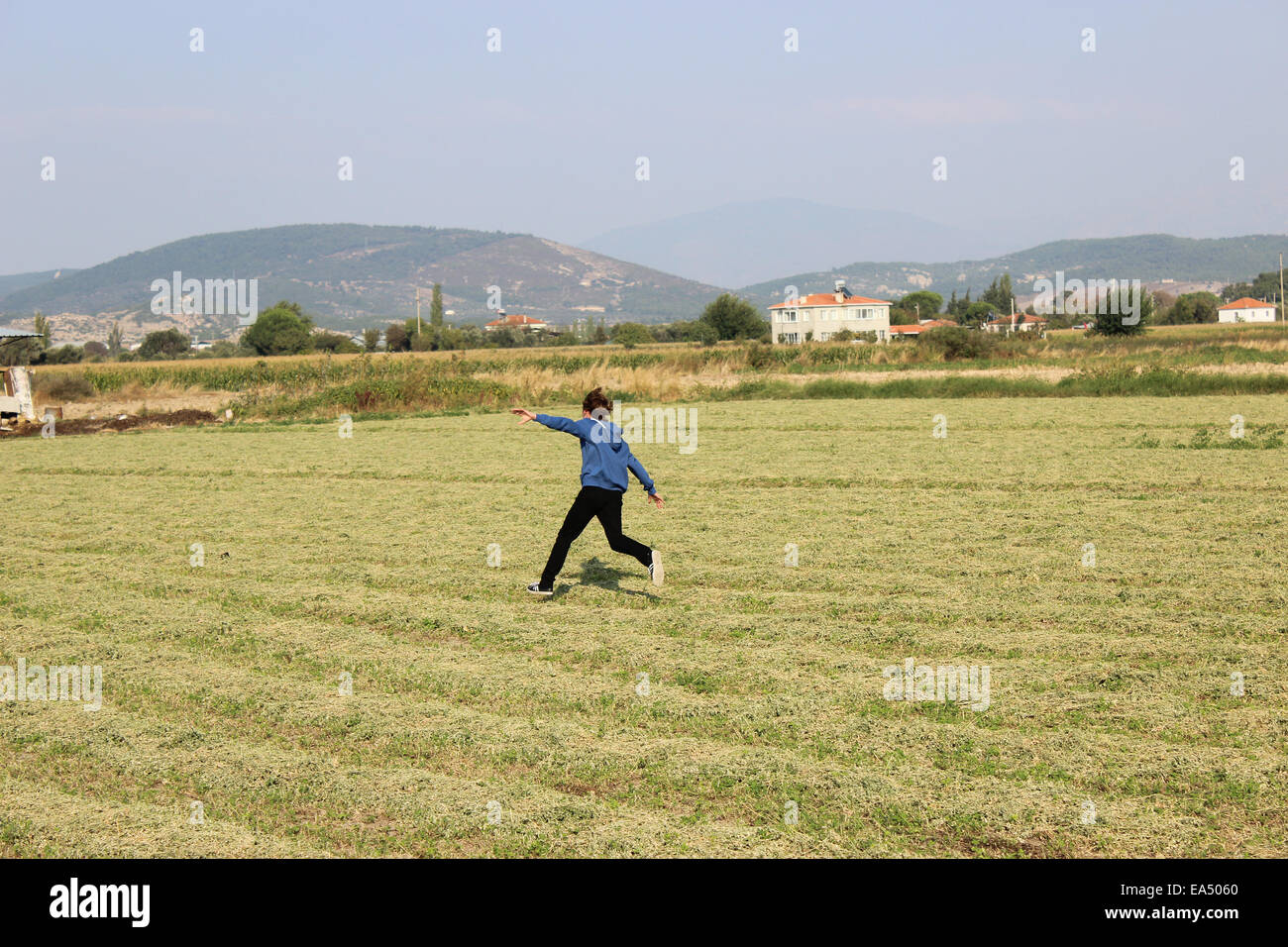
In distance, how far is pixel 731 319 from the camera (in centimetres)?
10031

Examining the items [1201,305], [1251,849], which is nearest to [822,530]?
[1251,849]

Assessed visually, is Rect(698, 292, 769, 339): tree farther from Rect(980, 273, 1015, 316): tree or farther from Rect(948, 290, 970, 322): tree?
Rect(948, 290, 970, 322): tree

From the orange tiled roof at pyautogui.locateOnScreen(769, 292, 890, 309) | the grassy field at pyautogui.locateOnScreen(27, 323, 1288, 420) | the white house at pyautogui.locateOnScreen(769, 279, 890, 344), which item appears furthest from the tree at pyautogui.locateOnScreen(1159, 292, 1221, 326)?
the grassy field at pyautogui.locateOnScreen(27, 323, 1288, 420)

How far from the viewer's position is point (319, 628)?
8258 millimetres

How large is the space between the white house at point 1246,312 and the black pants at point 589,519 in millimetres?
137191

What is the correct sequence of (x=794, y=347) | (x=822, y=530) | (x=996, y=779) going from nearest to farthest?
(x=996, y=779)
(x=822, y=530)
(x=794, y=347)

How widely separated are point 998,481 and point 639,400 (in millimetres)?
19066

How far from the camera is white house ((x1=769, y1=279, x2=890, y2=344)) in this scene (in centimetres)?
10112

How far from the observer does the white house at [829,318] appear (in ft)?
332

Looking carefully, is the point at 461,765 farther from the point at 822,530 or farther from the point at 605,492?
the point at 822,530

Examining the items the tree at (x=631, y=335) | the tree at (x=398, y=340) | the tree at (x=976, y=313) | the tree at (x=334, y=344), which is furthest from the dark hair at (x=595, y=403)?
the tree at (x=976, y=313)

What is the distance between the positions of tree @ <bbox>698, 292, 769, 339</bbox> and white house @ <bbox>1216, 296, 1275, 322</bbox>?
65526 millimetres

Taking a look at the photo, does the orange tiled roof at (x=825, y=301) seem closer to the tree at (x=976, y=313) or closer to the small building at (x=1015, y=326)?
the small building at (x=1015, y=326)
